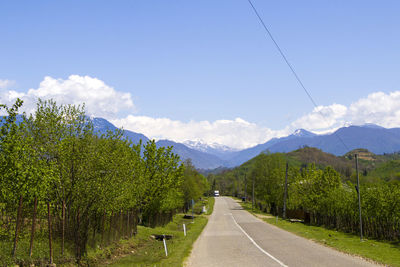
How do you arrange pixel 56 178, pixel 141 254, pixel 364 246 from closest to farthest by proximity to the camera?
pixel 56 178, pixel 141 254, pixel 364 246

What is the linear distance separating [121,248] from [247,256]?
11.3m

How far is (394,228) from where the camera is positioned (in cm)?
3697

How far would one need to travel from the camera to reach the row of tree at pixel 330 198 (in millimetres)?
38181

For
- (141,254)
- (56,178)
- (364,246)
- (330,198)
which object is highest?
(56,178)

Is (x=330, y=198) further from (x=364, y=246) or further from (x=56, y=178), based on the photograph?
(x=56, y=178)

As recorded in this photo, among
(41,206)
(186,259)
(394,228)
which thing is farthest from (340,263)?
(394,228)

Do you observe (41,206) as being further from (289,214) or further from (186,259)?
(289,214)

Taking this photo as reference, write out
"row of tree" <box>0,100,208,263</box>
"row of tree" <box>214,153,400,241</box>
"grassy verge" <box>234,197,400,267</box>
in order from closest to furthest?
"row of tree" <box>0,100,208,263</box> < "grassy verge" <box>234,197,400,267</box> < "row of tree" <box>214,153,400,241</box>

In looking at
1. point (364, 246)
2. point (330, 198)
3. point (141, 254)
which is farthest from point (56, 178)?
point (330, 198)

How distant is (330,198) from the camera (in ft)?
172

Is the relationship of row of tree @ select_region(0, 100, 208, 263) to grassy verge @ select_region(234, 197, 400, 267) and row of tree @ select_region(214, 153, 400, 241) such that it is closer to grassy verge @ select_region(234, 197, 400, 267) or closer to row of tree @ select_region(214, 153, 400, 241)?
grassy verge @ select_region(234, 197, 400, 267)

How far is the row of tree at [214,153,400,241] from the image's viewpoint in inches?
1503

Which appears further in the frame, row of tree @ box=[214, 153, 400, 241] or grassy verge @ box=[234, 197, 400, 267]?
row of tree @ box=[214, 153, 400, 241]

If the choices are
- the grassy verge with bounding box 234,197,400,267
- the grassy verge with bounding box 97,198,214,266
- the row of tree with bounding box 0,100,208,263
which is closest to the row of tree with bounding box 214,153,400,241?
the grassy verge with bounding box 234,197,400,267
